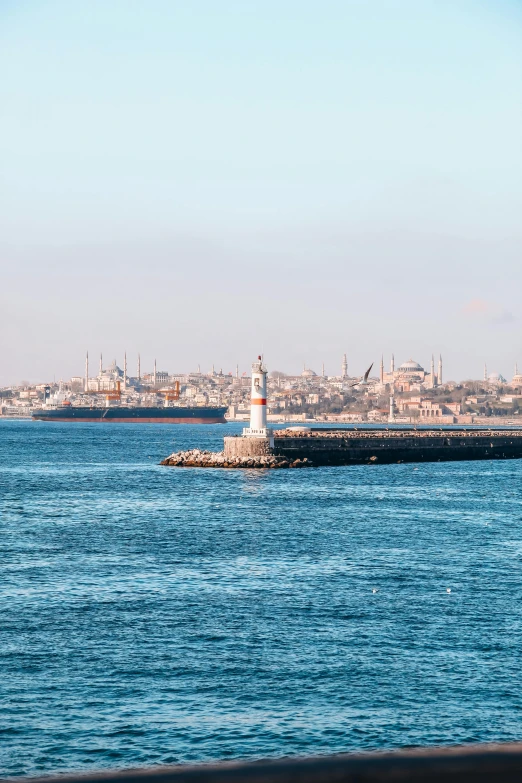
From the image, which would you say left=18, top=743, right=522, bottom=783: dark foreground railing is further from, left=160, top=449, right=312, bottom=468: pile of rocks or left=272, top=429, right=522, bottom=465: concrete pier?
left=272, top=429, right=522, bottom=465: concrete pier

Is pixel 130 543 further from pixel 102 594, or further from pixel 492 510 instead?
pixel 492 510

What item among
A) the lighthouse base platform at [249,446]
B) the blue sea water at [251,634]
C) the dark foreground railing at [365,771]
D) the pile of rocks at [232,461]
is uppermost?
the dark foreground railing at [365,771]

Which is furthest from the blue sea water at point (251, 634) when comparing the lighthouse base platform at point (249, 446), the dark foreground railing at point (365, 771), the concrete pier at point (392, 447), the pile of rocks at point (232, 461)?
the concrete pier at point (392, 447)

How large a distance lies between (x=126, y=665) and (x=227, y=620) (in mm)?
4466

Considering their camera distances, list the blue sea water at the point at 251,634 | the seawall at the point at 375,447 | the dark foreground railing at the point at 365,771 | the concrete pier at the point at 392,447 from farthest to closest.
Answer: the concrete pier at the point at 392,447 < the seawall at the point at 375,447 < the blue sea water at the point at 251,634 < the dark foreground railing at the point at 365,771

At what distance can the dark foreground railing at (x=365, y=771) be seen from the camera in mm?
1690

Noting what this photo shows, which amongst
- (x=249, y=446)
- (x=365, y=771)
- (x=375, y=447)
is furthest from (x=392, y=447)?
(x=365, y=771)

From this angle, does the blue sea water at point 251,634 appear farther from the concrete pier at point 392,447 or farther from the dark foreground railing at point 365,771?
the concrete pier at point 392,447

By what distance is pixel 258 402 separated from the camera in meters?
79.2

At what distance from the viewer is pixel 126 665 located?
19.7 m

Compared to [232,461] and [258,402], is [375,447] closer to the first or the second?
[258,402]

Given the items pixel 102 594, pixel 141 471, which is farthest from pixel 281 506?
pixel 141 471

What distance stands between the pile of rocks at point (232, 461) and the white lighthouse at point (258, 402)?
2.39 m

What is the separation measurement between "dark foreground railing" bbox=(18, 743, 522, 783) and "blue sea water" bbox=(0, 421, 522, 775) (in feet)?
45.9
